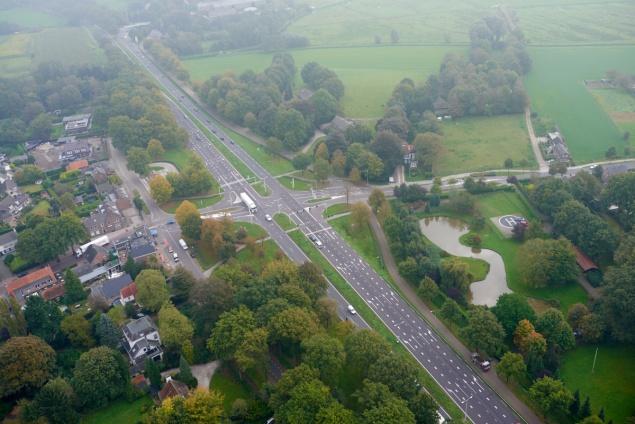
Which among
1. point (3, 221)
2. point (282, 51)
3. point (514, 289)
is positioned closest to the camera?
point (514, 289)

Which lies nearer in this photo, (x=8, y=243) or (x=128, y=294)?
(x=128, y=294)

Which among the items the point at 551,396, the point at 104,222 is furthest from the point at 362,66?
the point at 551,396

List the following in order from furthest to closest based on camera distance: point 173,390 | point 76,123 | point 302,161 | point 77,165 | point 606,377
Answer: point 76,123
point 77,165
point 302,161
point 606,377
point 173,390

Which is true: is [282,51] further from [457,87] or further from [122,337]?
[122,337]

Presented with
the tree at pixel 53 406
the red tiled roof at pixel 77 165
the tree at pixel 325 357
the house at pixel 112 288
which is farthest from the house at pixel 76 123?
the tree at pixel 325 357

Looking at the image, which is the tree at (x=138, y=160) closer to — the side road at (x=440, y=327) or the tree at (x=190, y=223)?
the tree at (x=190, y=223)

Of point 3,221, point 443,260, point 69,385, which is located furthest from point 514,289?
point 3,221

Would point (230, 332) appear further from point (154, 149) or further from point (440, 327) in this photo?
point (154, 149)
